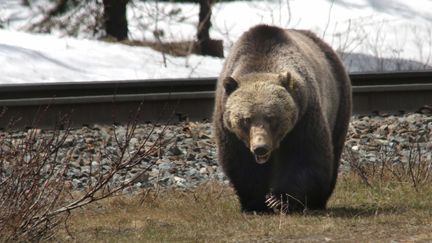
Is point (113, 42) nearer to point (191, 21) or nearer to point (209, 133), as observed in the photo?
point (191, 21)

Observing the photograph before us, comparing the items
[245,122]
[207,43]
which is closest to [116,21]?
[207,43]

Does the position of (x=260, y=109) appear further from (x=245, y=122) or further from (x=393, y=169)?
(x=393, y=169)

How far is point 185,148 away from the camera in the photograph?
396 inches

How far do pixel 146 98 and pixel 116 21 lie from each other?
6.46 meters

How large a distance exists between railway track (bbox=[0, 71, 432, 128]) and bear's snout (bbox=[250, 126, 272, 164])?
11.8 feet

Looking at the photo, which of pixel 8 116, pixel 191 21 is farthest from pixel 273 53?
pixel 191 21

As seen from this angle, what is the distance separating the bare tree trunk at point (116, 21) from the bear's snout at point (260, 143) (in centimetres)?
1065

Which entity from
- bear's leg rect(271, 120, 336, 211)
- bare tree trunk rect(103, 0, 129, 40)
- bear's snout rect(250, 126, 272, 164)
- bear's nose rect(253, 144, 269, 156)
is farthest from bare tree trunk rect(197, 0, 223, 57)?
bear's nose rect(253, 144, 269, 156)

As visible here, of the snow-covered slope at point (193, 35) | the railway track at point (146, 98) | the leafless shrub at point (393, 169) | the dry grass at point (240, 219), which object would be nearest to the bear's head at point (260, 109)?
the dry grass at point (240, 219)

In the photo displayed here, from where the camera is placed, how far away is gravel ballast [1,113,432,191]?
9.12 meters

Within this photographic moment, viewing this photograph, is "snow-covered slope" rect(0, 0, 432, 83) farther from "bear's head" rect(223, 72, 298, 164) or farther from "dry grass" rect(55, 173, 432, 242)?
"bear's head" rect(223, 72, 298, 164)

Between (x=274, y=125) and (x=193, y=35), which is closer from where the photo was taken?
(x=274, y=125)

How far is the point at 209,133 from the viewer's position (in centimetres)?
1070

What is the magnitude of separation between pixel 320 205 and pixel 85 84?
4.30 metres
